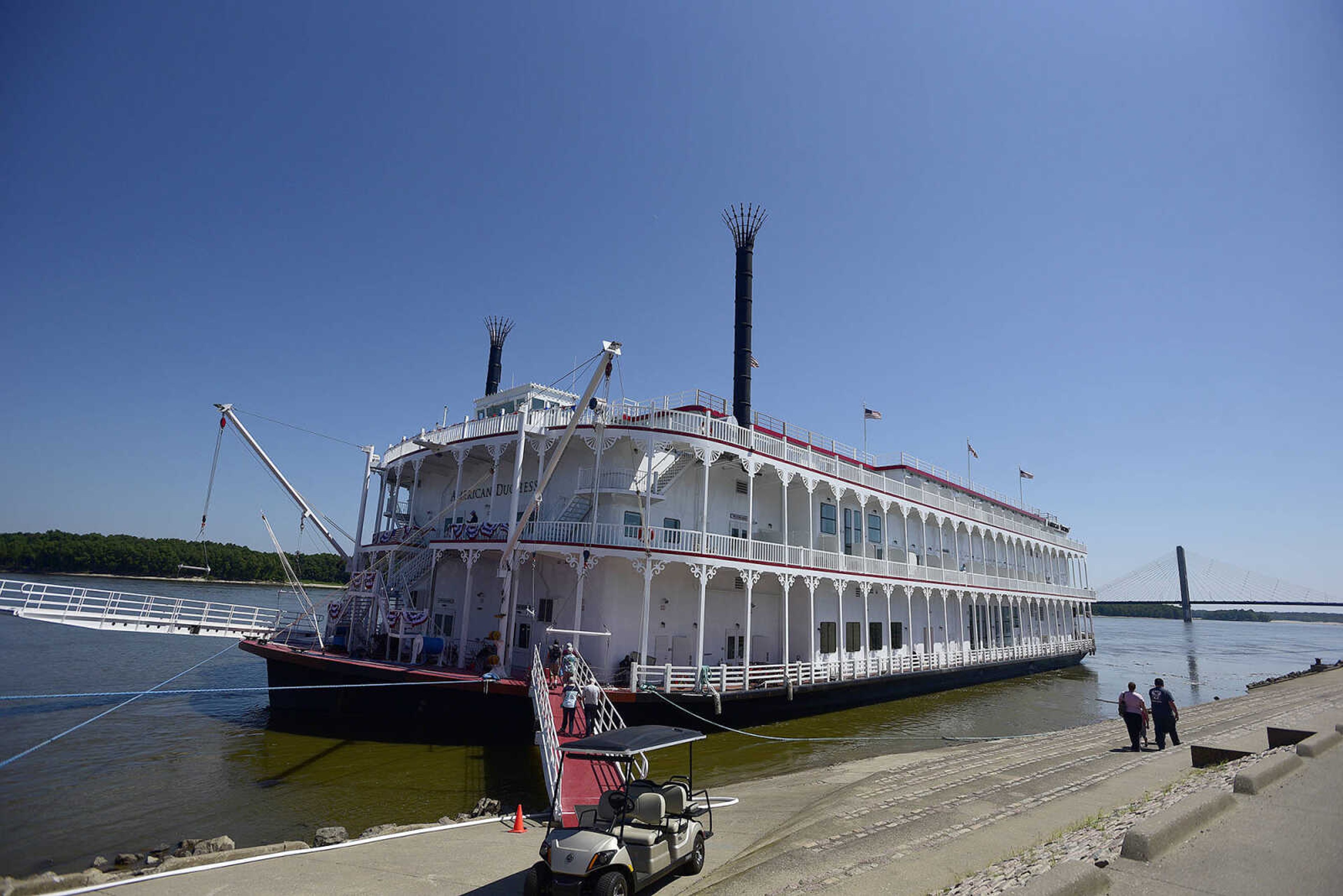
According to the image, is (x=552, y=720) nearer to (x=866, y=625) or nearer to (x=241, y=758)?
(x=241, y=758)

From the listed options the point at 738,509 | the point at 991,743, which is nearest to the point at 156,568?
the point at 738,509

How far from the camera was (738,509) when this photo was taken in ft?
81.4

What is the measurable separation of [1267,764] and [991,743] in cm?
1193

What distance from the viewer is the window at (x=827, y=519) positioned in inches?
1067

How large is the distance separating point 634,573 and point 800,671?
6713mm

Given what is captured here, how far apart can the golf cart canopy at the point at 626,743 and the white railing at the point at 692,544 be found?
1008 centimetres

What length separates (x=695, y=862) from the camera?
26.6 feet

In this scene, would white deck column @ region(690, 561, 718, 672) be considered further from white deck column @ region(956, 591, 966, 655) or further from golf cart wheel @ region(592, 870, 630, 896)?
white deck column @ region(956, 591, 966, 655)

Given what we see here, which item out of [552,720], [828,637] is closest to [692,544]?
[552,720]

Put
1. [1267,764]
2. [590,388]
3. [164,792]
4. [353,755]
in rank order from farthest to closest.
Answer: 1. [353,755]
2. [590,388]
3. [164,792]
4. [1267,764]

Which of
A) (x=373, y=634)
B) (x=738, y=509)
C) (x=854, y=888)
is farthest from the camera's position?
(x=738, y=509)

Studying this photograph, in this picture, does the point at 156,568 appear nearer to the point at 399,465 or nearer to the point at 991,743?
the point at 399,465

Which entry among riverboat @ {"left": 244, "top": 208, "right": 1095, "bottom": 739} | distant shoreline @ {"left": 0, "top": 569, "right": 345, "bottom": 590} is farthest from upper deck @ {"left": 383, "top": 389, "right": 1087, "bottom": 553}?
distant shoreline @ {"left": 0, "top": 569, "right": 345, "bottom": 590}

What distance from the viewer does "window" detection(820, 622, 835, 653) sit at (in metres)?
25.9
